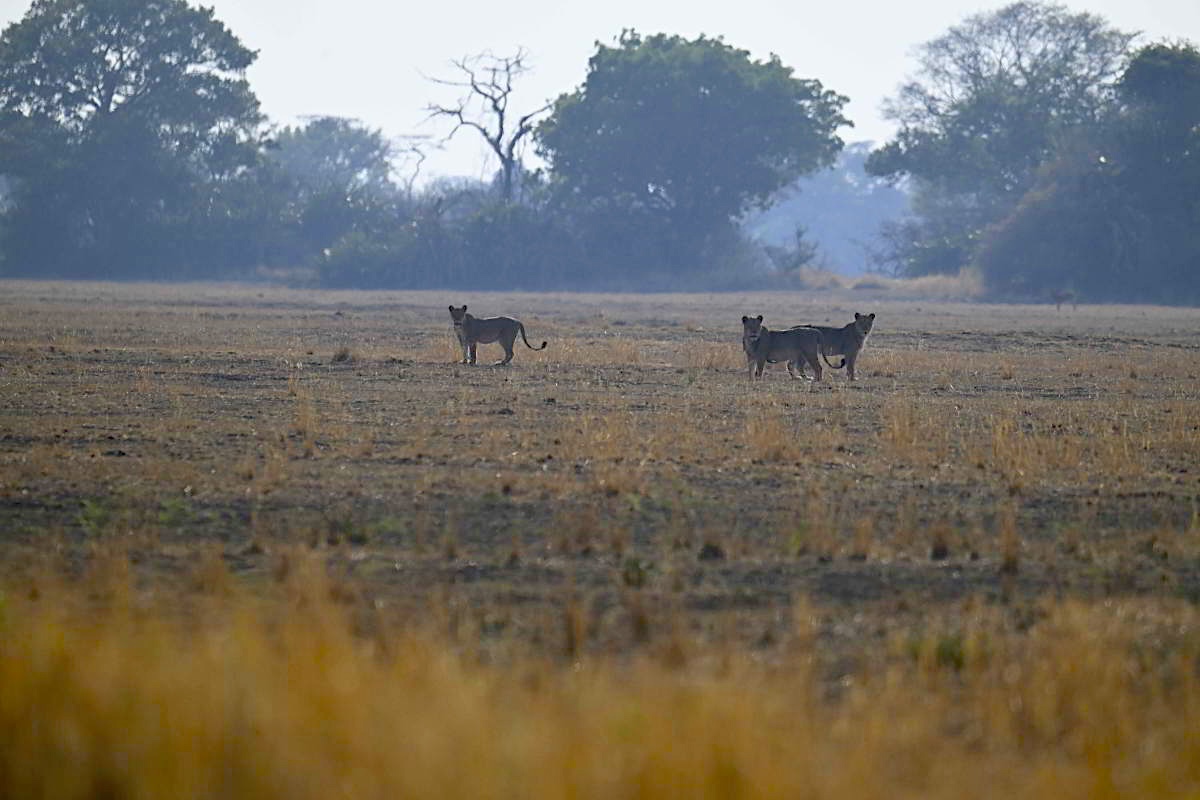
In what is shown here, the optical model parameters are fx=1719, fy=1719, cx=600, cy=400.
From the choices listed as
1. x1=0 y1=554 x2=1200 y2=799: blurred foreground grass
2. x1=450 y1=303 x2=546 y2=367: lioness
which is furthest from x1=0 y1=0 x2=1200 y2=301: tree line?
x1=0 y1=554 x2=1200 y2=799: blurred foreground grass

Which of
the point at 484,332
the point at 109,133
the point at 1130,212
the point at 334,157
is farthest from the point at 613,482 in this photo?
the point at 334,157

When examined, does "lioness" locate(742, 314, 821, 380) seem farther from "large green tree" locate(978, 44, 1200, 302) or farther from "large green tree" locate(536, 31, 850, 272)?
"large green tree" locate(536, 31, 850, 272)

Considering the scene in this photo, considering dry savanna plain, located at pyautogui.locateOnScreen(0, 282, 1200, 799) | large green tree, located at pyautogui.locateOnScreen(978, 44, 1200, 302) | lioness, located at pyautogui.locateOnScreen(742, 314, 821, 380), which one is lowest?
dry savanna plain, located at pyautogui.locateOnScreen(0, 282, 1200, 799)

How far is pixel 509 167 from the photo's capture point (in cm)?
6719

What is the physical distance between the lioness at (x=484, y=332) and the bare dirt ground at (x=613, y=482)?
0.73m

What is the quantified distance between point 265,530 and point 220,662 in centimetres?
411

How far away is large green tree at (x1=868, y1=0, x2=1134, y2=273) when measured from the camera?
65375mm

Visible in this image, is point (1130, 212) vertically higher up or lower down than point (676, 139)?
lower down

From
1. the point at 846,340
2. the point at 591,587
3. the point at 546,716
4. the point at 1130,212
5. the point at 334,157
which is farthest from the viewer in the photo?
the point at 334,157

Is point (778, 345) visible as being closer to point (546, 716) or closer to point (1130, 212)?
point (546, 716)

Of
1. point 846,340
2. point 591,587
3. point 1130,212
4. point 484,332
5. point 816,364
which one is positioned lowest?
point 591,587

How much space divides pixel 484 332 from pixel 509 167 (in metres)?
44.5

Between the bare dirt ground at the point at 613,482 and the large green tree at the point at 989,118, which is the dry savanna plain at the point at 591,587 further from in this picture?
the large green tree at the point at 989,118

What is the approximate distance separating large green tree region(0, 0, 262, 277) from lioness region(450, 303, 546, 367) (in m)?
44.0
